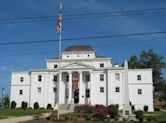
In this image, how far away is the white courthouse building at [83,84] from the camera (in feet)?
229

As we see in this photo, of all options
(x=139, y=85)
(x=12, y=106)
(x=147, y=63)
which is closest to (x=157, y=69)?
(x=147, y=63)

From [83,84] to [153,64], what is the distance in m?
30.2

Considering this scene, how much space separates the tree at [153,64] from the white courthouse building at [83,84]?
22897 millimetres

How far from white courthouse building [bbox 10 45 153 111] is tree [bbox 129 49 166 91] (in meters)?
22.9

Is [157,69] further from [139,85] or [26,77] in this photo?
[26,77]

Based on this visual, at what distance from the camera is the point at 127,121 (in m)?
35.7

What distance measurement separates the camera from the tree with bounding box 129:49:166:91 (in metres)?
93.1

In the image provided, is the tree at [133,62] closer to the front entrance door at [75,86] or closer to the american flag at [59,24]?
the front entrance door at [75,86]

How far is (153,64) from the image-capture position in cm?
9469

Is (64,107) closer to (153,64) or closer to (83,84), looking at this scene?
(83,84)

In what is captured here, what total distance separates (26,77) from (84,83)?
533 inches

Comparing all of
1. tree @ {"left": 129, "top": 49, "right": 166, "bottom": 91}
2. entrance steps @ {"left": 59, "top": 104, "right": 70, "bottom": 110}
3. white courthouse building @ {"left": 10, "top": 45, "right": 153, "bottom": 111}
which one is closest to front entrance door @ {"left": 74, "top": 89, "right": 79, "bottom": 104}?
white courthouse building @ {"left": 10, "top": 45, "right": 153, "bottom": 111}

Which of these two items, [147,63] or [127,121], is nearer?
[127,121]

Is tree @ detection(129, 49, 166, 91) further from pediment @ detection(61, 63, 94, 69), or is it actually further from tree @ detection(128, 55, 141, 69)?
pediment @ detection(61, 63, 94, 69)
